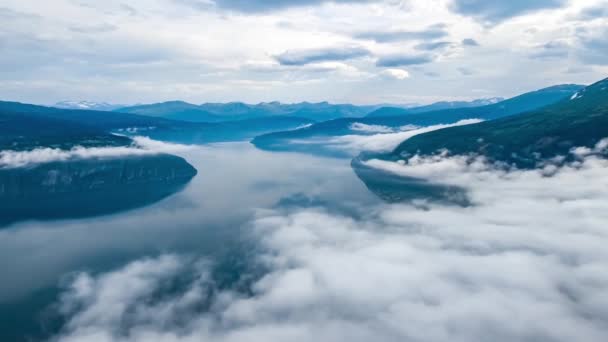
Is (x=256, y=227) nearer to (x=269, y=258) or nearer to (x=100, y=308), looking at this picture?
(x=269, y=258)

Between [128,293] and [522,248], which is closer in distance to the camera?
[128,293]

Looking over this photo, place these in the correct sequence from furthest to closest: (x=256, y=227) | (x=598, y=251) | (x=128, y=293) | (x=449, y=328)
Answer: (x=256, y=227) < (x=598, y=251) < (x=128, y=293) < (x=449, y=328)

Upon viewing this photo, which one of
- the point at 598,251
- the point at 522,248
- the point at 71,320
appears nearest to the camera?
the point at 71,320

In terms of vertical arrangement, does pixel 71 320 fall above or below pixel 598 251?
below

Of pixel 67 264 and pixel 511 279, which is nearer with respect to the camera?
pixel 511 279

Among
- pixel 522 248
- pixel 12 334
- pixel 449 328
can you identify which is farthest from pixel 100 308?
pixel 522 248

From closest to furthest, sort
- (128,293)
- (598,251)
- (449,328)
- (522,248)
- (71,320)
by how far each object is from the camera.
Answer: (449,328) < (71,320) < (128,293) < (598,251) < (522,248)

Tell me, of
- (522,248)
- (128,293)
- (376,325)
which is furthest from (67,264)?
(522,248)

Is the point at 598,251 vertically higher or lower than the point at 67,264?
higher

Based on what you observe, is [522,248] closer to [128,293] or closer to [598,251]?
[598,251]
